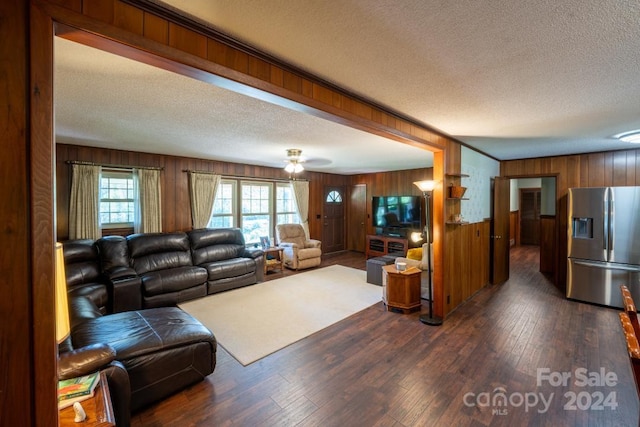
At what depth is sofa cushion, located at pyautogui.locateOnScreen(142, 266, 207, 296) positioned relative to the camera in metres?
3.79

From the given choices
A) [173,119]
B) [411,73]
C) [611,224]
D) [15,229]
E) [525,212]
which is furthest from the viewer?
[525,212]

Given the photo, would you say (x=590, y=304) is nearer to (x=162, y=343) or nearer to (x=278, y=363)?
(x=278, y=363)

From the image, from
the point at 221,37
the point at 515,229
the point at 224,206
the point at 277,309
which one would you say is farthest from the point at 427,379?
the point at 515,229

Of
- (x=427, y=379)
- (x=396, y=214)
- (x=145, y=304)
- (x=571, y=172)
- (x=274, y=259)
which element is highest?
(x=571, y=172)

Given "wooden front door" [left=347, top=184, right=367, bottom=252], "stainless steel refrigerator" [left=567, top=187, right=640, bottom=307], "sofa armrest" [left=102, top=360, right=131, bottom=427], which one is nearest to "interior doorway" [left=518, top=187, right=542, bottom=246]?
"wooden front door" [left=347, top=184, right=367, bottom=252]

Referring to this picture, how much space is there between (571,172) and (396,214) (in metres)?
3.40

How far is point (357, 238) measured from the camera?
816 centimetres

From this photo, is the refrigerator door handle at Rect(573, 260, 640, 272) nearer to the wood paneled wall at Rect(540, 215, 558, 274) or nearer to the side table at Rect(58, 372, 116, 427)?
the wood paneled wall at Rect(540, 215, 558, 274)

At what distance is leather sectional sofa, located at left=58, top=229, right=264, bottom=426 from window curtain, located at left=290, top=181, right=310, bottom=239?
78.2 inches

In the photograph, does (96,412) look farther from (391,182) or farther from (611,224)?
(391,182)

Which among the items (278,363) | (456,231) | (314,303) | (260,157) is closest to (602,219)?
(456,231)

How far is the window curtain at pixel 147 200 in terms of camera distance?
457 centimetres

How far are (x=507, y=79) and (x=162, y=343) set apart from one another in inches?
127

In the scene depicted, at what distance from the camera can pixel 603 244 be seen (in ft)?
12.6
